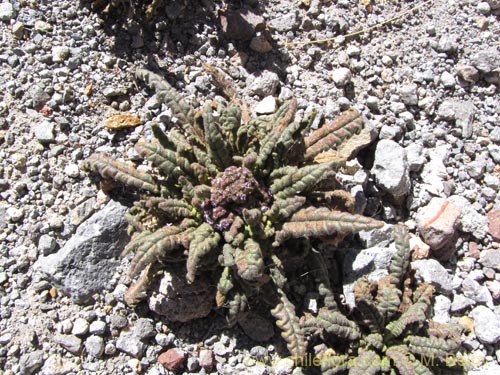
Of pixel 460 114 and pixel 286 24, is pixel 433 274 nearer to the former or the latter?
pixel 460 114

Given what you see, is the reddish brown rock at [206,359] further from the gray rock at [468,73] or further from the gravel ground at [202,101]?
the gray rock at [468,73]

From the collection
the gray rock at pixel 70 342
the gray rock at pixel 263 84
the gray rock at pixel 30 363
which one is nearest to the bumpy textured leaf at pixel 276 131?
the gray rock at pixel 263 84

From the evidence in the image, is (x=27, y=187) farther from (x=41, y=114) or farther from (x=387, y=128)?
(x=387, y=128)

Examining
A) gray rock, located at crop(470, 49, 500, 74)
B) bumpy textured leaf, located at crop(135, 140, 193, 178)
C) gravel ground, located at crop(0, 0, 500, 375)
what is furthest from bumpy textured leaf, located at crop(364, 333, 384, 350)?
gray rock, located at crop(470, 49, 500, 74)

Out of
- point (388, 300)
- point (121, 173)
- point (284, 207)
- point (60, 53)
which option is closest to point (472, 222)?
Result: point (388, 300)

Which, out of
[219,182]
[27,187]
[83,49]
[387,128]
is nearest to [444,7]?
[387,128]

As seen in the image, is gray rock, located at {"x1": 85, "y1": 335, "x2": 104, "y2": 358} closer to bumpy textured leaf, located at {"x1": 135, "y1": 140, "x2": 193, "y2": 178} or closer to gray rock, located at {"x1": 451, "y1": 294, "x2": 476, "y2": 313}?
bumpy textured leaf, located at {"x1": 135, "y1": 140, "x2": 193, "y2": 178}
